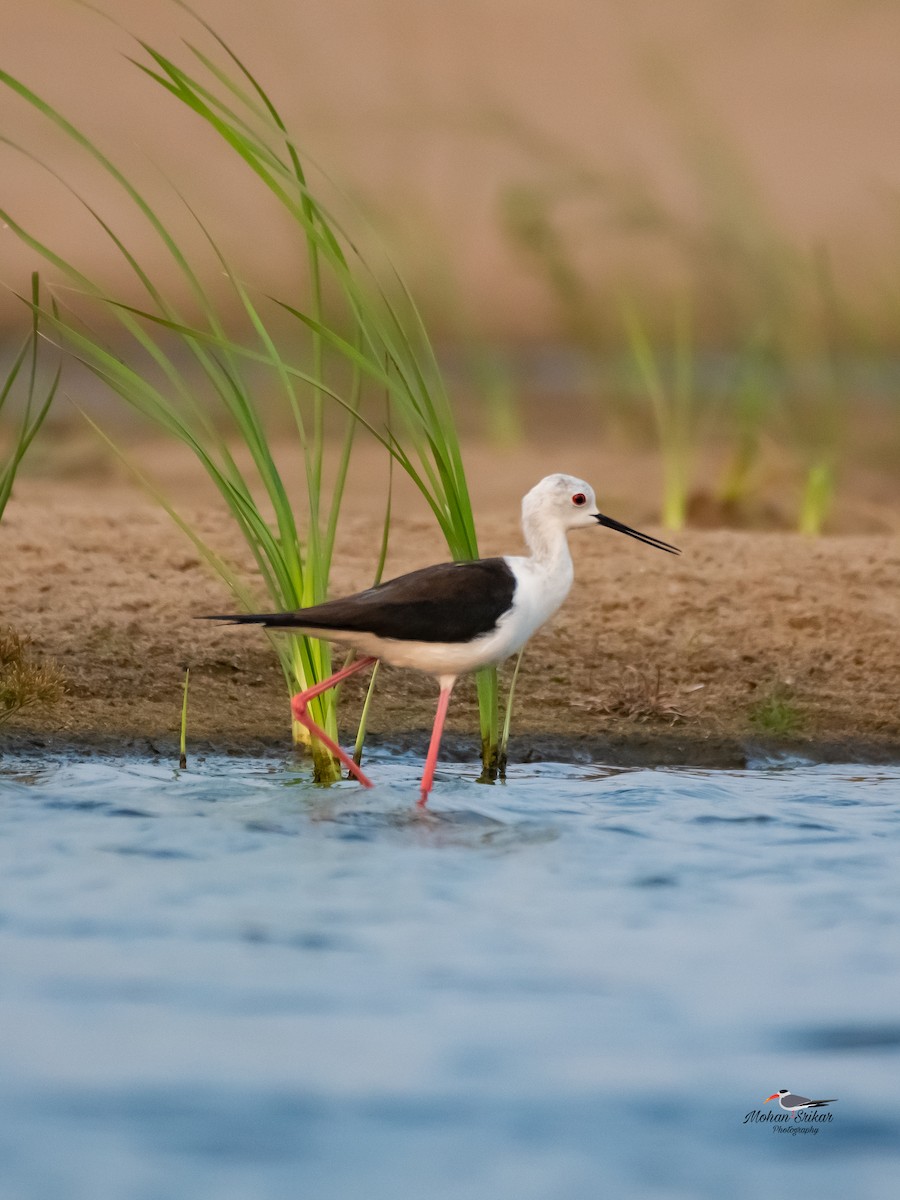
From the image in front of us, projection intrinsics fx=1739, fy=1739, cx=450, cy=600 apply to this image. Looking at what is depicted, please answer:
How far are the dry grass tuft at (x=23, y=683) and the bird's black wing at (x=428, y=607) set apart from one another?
124 centimetres

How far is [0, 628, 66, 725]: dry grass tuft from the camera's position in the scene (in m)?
5.94

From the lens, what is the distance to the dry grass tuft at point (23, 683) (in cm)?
594

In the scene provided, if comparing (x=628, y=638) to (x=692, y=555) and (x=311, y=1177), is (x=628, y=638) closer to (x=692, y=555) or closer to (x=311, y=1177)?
(x=692, y=555)

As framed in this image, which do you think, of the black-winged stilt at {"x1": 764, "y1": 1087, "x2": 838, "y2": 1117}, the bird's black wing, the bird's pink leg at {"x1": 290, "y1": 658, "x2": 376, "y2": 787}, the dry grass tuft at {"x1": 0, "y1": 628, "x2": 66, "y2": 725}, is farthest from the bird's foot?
the black-winged stilt at {"x1": 764, "y1": 1087, "x2": 838, "y2": 1117}

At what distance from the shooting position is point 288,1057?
10.5 ft

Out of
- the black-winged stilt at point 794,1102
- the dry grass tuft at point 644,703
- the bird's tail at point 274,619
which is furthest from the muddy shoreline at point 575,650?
the black-winged stilt at point 794,1102

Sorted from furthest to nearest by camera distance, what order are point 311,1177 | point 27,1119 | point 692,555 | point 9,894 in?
point 692,555, point 9,894, point 27,1119, point 311,1177

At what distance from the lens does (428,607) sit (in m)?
5.13

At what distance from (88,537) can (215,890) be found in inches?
163

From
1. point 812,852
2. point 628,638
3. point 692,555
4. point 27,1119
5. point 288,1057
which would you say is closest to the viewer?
point 27,1119

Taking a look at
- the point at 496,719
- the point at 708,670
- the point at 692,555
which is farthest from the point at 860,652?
the point at 496,719

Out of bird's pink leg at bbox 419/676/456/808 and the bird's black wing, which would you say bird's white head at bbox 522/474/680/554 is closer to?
the bird's black wing

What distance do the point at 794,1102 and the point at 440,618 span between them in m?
2.31

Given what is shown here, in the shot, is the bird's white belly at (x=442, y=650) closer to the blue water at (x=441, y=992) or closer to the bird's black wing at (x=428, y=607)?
the bird's black wing at (x=428, y=607)
